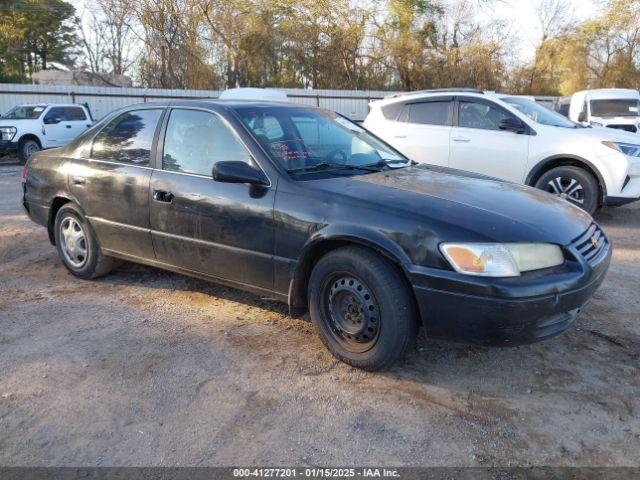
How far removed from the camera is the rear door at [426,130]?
26.7 ft

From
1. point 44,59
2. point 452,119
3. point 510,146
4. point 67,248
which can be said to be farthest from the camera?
point 44,59

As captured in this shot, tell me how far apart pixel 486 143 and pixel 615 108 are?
37.2 ft

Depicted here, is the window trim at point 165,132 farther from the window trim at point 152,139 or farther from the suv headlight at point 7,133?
the suv headlight at point 7,133

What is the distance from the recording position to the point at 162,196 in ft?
13.6

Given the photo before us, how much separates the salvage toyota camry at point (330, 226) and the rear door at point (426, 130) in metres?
3.63

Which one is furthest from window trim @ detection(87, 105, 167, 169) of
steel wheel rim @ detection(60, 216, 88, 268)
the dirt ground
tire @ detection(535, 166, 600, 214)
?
tire @ detection(535, 166, 600, 214)

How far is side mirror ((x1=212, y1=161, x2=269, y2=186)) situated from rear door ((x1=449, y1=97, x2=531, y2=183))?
5024mm

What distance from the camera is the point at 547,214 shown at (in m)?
3.37

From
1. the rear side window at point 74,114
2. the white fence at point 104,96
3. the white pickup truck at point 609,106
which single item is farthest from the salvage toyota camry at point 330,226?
the white pickup truck at point 609,106

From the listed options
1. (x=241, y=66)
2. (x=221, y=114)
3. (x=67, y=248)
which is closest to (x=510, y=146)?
(x=221, y=114)

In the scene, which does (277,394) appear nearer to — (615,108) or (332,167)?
(332,167)

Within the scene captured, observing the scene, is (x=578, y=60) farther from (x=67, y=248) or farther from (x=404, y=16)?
(x=67, y=248)

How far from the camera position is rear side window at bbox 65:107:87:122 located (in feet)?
54.2

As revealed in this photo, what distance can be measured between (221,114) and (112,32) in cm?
2929
